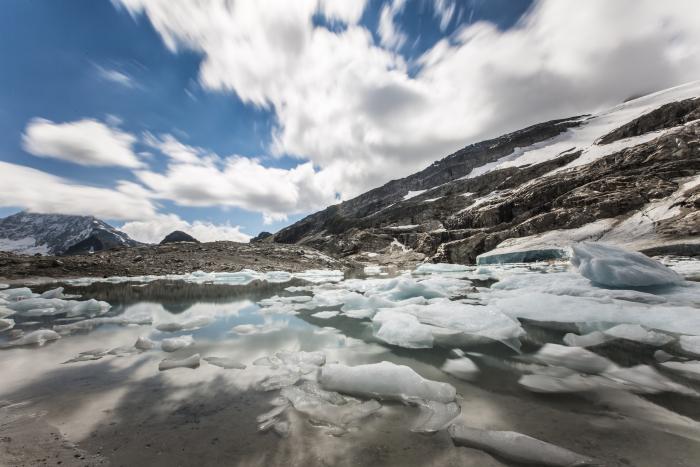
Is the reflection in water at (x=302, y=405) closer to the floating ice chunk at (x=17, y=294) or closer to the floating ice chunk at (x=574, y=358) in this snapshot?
the floating ice chunk at (x=574, y=358)

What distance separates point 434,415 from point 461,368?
1.94m

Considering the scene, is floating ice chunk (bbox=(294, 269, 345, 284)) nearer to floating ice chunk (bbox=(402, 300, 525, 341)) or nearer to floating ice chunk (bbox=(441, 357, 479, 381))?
floating ice chunk (bbox=(402, 300, 525, 341))

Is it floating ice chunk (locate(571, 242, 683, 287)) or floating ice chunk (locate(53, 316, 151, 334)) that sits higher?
floating ice chunk (locate(571, 242, 683, 287))

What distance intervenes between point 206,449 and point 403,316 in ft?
18.8

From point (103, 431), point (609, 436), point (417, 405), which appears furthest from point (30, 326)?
point (609, 436)

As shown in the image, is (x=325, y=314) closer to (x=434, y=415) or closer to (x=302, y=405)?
(x=302, y=405)

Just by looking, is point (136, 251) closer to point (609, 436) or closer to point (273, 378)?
point (273, 378)

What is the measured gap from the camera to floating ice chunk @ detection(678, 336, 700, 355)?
18.2ft

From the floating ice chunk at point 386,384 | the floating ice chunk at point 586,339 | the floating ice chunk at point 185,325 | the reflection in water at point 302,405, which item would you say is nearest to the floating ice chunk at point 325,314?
the reflection in water at point 302,405

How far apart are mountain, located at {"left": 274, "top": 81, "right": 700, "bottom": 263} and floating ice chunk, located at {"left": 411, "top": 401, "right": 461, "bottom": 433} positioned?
118 ft

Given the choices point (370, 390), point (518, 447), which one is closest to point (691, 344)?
point (518, 447)

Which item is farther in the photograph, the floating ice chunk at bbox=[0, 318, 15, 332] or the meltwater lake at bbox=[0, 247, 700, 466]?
the floating ice chunk at bbox=[0, 318, 15, 332]

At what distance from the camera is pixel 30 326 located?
28.1ft

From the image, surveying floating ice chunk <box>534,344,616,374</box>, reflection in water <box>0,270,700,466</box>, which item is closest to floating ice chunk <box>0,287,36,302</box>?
reflection in water <box>0,270,700,466</box>
